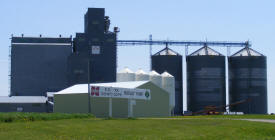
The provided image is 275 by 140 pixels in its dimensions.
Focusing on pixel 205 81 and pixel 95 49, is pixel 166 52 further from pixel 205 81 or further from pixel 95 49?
pixel 95 49

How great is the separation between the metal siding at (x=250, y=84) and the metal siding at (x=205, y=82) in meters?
2.81

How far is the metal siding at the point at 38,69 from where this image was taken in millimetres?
92250

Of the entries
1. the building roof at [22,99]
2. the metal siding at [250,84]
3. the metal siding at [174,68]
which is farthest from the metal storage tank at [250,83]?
the building roof at [22,99]

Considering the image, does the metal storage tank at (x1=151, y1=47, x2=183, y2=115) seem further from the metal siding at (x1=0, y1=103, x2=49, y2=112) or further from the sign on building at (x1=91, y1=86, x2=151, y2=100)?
the sign on building at (x1=91, y1=86, x2=151, y2=100)

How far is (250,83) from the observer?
90438 millimetres

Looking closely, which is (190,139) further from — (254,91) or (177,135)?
(254,91)

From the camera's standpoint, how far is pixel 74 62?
8950 centimetres

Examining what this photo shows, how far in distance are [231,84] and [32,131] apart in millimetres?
70417

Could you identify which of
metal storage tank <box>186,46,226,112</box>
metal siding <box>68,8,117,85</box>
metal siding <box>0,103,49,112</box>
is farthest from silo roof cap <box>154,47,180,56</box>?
metal siding <box>0,103,49,112</box>

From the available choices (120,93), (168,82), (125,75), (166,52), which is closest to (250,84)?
(168,82)

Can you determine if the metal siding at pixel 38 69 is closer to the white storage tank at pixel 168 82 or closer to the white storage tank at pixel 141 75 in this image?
the white storage tank at pixel 141 75

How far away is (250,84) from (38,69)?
42597mm

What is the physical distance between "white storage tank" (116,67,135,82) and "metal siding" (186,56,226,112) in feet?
41.2

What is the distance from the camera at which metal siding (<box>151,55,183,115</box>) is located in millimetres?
92125
